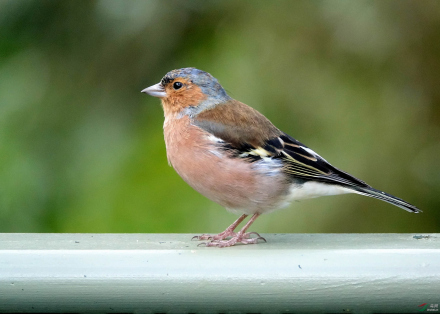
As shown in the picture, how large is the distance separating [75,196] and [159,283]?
1242 mm

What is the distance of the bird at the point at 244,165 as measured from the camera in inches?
105

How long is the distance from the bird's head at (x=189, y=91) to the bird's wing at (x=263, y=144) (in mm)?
143

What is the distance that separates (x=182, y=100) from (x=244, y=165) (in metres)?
0.55

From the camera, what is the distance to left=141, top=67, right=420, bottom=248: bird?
268 cm

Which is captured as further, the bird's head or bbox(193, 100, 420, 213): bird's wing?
the bird's head

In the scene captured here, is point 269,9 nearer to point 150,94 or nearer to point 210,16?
point 210,16

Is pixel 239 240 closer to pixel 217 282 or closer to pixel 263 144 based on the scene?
pixel 263 144

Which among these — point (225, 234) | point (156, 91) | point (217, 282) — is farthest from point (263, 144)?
point (217, 282)

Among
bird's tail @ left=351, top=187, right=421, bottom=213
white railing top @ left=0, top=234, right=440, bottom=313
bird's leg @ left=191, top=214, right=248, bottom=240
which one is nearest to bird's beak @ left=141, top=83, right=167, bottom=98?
bird's leg @ left=191, top=214, right=248, bottom=240

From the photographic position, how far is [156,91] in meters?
2.99

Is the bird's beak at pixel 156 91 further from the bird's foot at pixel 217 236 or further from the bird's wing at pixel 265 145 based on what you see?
the bird's foot at pixel 217 236

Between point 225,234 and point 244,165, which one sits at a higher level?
point 244,165

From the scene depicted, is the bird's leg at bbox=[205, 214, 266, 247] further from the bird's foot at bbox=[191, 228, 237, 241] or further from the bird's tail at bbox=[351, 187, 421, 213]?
the bird's tail at bbox=[351, 187, 421, 213]

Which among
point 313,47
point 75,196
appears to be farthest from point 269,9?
point 75,196
